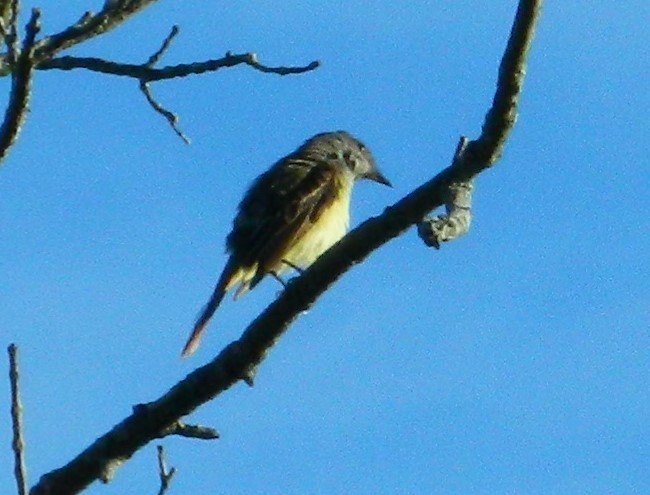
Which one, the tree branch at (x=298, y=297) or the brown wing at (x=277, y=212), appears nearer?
the tree branch at (x=298, y=297)

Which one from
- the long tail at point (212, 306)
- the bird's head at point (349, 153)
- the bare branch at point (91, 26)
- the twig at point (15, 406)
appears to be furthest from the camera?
the bird's head at point (349, 153)

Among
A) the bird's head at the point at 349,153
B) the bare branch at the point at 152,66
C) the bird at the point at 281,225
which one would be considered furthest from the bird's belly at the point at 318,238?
the bare branch at the point at 152,66

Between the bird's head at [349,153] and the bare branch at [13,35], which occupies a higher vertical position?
the bird's head at [349,153]

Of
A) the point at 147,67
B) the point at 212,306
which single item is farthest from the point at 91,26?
the point at 212,306

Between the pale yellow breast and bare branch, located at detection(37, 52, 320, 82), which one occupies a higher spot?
the pale yellow breast

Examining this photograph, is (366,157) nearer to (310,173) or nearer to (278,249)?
(310,173)

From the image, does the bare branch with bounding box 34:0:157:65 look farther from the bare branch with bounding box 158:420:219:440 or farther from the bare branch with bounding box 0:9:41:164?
the bare branch with bounding box 158:420:219:440

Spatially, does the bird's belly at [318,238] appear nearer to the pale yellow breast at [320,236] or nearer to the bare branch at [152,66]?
the pale yellow breast at [320,236]

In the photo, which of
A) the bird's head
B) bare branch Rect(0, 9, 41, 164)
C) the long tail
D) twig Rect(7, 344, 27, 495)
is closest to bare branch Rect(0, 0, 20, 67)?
bare branch Rect(0, 9, 41, 164)
